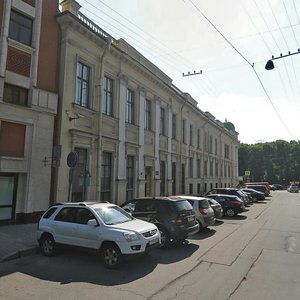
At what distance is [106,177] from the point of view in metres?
18.6

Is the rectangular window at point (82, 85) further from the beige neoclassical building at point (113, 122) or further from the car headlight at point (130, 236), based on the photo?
the car headlight at point (130, 236)

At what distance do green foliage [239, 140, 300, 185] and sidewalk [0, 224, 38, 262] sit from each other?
305 feet

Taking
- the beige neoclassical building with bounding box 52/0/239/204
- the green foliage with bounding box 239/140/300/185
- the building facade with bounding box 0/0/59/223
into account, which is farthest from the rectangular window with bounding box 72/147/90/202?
the green foliage with bounding box 239/140/300/185

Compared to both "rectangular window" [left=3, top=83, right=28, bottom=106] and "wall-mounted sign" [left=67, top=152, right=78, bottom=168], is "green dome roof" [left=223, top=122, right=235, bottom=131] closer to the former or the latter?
"rectangular window" [left=3, top=83, right=28, bottom=106]

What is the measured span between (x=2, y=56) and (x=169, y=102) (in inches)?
669

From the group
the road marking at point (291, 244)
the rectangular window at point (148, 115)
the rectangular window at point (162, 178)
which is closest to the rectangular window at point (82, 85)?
the rectangular window at point (148, 115)

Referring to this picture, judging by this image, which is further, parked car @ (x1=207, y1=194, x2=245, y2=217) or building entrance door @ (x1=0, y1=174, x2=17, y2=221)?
parked car @ (x1=207, y1=194, x2=245, y2=217)

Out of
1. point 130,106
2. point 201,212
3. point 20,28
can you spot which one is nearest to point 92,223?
point 201,212

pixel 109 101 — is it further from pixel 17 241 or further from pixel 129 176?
pixel 17 241

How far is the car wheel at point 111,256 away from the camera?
7727mm

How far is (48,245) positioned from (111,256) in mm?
2318

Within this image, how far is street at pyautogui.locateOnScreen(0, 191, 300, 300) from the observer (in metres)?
6.07

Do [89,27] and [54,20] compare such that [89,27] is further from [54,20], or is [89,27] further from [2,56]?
[2,56]

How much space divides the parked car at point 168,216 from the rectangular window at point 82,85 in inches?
302
